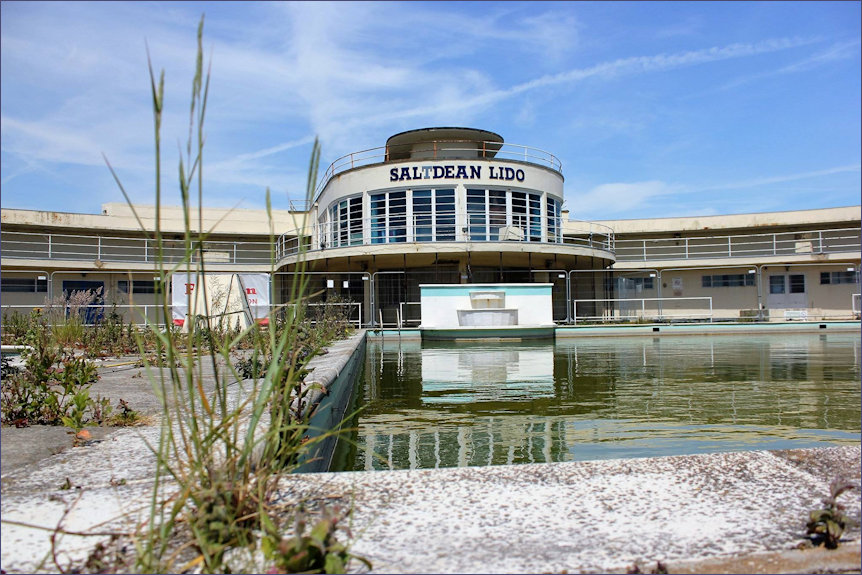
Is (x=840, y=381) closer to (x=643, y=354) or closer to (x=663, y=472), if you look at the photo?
(x=643, y=354)

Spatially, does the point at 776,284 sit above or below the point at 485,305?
above

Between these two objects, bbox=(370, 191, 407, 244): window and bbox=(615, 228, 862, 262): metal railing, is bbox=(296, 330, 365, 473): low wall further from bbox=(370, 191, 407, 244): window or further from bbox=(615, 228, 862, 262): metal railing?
bbox=(615, 228, 862, 262): metal railing

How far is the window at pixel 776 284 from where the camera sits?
28.7 meters

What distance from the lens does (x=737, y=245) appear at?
3038 cm

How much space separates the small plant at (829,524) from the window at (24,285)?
29.9m

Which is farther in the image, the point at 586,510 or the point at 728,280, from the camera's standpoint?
the point at 728,280

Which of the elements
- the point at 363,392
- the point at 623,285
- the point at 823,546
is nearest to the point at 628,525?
the point at 823,546

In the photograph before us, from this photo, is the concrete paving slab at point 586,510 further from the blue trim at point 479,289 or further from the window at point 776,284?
the window at point 776,284

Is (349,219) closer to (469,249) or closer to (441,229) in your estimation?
(441,229)

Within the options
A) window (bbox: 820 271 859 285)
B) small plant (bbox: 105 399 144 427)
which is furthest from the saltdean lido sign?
small plant (bbox: 105 399 144 427)

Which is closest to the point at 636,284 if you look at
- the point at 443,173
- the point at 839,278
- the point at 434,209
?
the point at 839,278

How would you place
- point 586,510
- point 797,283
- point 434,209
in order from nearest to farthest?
1. point 586,510
2. point 434,209
3. point 797,283

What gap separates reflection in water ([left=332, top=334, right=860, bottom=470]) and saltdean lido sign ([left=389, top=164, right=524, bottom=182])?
12.5 metres

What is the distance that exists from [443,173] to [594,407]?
59.8 feet
